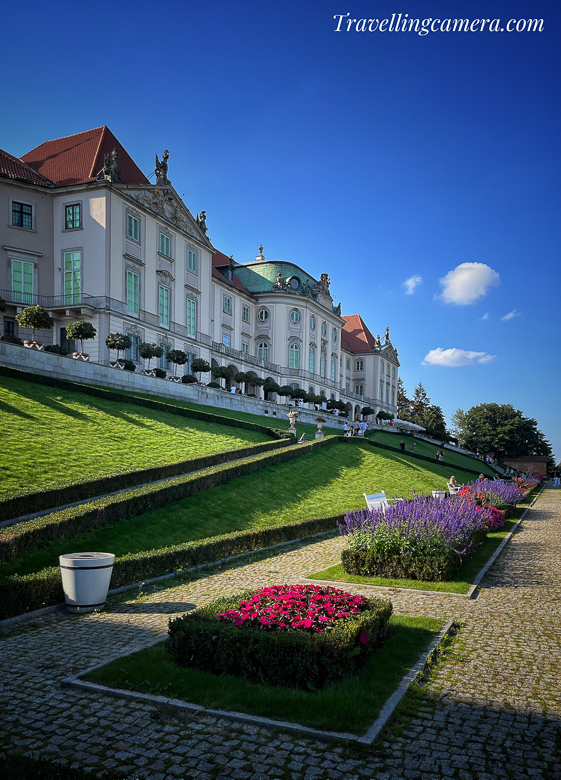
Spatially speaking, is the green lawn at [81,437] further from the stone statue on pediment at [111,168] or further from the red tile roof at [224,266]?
the red tile roof at [224,266]

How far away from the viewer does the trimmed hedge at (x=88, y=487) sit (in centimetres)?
1163

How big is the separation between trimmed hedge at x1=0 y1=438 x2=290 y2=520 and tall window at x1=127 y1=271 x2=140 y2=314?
23.0 metres

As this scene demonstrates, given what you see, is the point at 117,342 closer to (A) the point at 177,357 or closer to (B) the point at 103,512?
(A) the point at 177,357

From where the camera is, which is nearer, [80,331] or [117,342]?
[80,331]

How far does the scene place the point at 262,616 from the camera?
21.7ft

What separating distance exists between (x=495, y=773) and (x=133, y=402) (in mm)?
22923

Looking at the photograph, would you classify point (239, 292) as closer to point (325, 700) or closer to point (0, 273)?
point (0, 273)

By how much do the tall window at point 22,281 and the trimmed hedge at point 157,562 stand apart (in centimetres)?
2927

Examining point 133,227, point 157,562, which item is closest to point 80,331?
point 133,227

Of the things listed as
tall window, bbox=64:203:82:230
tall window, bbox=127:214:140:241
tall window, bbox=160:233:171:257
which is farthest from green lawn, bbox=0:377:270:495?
tall window, bbox=160:233:171:257

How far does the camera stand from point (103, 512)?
1210 cm

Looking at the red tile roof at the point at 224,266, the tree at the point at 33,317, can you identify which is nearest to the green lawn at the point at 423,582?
the tree at the point at 33,317

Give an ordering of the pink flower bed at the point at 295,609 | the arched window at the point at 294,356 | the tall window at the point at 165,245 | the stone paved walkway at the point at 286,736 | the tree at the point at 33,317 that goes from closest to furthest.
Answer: the stone paved walkway at the point at 286,736 → the pink flower bed at the point at 295,609 → the tree at the point at 33,317 → the tall window at the point at 165,245 → the arched window at the point at 294,356

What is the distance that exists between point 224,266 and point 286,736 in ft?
204
